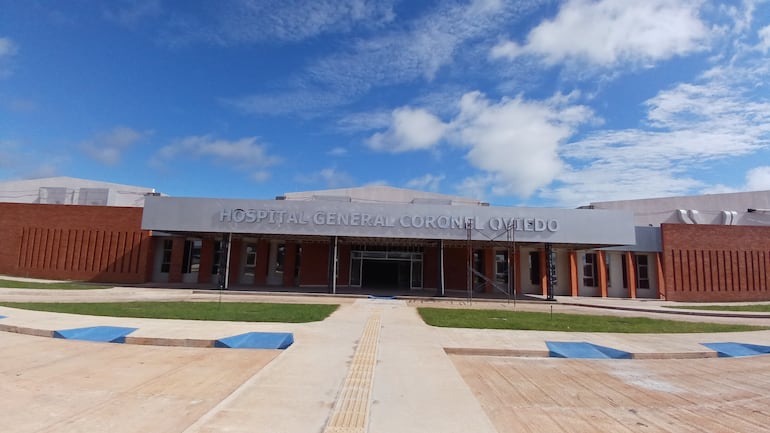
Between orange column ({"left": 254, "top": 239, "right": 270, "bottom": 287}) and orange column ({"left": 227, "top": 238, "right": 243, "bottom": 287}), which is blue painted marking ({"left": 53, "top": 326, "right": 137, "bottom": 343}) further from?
orange column ({"left": 227, "top": 238, "right": 243, "bottom": 287})

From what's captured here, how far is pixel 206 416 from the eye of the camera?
15.4ft

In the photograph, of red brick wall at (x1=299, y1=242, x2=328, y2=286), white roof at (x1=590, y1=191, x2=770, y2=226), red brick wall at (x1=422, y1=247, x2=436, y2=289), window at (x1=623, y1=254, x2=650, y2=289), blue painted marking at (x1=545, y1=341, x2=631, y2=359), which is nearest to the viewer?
blue painted marking at (x1=545, y1=341, x2=631, y2=359)

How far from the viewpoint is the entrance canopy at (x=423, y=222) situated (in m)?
24.3

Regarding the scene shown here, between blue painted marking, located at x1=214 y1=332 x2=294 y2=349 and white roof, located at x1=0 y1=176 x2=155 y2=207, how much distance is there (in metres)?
33.7

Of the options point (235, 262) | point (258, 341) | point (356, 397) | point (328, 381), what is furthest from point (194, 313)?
point (235, 262)

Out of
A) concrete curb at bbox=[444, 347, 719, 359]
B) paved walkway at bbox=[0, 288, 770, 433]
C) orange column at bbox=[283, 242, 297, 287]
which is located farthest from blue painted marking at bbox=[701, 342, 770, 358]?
orange column at bbox=[283, 242, 297, 287]

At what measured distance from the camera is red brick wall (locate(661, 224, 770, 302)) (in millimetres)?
30500

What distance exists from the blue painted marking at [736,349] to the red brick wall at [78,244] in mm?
32204

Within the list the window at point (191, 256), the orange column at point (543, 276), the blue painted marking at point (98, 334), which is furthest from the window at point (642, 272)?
the blue painted marking at point (98, 334)

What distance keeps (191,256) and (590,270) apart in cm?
3007

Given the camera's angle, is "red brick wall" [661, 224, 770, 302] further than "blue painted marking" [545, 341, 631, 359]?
Yes

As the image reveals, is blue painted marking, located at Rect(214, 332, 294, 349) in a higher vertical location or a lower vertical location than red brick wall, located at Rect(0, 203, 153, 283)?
lower

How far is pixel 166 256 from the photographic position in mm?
31531

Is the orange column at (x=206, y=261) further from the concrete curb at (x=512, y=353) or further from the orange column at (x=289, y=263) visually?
the concrete curb at (x=512, y=353)
